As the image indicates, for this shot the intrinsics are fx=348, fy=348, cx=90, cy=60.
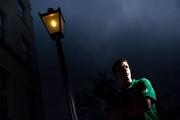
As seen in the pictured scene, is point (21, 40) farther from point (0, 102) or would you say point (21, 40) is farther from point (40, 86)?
point (0, 102)

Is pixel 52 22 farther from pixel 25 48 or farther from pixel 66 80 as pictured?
pixel 25 48

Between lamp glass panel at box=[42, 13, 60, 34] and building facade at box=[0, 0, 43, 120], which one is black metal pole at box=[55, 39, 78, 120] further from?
building facade at box=[0, 0, 43, 120]

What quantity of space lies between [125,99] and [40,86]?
19.7 metres

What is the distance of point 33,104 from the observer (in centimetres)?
2098

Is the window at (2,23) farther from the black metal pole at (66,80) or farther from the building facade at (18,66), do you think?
the black metal pole at (66,80)

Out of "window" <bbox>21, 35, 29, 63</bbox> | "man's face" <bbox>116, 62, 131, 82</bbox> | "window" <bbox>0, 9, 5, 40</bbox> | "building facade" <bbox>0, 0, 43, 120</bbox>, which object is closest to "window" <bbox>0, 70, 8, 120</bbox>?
"building facade" <bbox>0, 0, 43, 120</bbox>

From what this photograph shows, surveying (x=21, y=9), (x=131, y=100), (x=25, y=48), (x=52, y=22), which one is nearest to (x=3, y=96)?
(x=25, y=48)

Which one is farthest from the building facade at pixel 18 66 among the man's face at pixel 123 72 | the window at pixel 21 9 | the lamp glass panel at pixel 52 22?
the man's face at pixel 123 72

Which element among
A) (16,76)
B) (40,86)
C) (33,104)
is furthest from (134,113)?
(40,86)

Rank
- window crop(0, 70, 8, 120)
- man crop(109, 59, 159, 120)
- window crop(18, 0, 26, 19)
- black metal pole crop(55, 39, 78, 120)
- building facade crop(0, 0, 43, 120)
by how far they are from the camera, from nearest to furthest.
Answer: man crop(109, 59, 159, 120) < black metal pole crop(55, 39, 78, 120) < window crop(0, 70, 8, 120) < building facade crop(0, 0, 43, 120) < window crop(18, 0, 26, 19)

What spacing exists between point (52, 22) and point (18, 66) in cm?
1233

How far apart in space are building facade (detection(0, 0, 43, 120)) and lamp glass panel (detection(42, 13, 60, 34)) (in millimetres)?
9549

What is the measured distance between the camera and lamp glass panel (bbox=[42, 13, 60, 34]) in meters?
6.77

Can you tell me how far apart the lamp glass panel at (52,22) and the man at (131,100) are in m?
3.49
